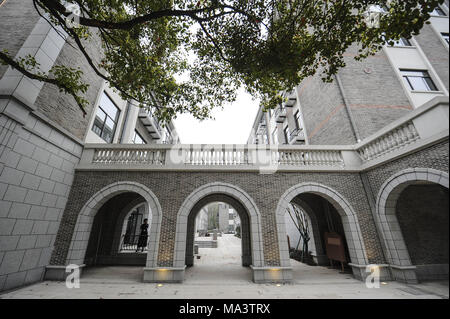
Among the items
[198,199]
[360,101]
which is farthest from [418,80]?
[198,199]

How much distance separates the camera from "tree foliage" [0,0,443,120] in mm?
5562

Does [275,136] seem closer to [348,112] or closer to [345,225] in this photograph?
[348,112]

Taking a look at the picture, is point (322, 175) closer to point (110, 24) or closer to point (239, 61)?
point (239, 61)

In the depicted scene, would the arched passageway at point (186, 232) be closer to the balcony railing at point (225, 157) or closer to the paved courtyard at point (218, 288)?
the paved courtyard at point (218, 288)

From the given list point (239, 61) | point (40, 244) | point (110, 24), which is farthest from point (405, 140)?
point (40, 244)

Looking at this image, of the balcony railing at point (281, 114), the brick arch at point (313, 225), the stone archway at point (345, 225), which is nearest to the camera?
the stone archway at point (345, 225)

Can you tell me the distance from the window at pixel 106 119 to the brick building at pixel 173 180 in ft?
0.54

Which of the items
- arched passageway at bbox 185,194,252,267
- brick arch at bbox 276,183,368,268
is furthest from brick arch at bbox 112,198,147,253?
brick arch at bbox 276,183,368,268

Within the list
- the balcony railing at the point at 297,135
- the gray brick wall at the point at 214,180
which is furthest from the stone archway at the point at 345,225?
the balcony railing at the point at 297,135

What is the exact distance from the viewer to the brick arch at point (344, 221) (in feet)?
24.0

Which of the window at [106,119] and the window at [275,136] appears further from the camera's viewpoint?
the window at [275,136]

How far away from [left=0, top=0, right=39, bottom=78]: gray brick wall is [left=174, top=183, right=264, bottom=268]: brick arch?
7.66 meters

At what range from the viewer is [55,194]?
7324mm

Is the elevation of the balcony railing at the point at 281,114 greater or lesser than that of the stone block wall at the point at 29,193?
greater
